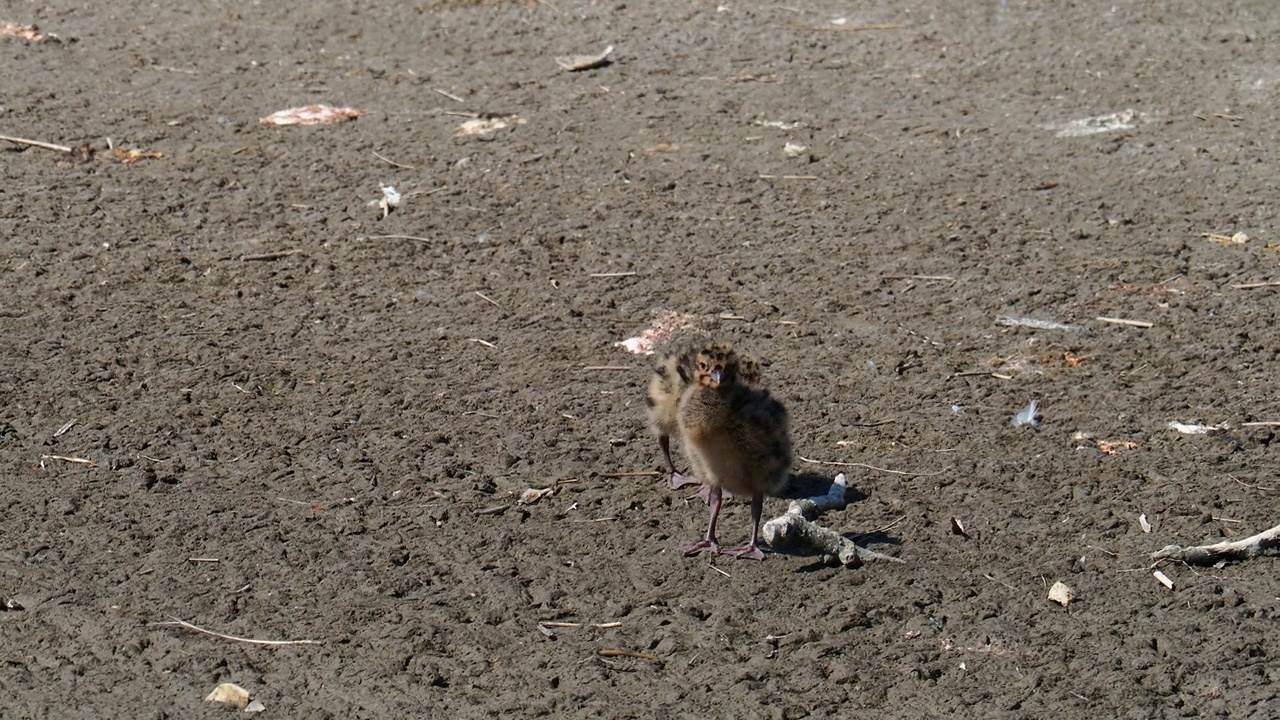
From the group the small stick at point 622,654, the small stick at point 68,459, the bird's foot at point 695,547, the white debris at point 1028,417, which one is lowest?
the white debris at point 1028,417

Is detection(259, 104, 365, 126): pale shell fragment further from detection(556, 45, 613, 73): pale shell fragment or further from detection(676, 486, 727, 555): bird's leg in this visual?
detection(676, 486, 727, 555): bird's leg

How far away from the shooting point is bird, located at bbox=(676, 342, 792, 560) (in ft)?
17.7

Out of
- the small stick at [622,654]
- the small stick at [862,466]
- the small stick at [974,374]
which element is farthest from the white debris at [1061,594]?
the small stick at [974,374]

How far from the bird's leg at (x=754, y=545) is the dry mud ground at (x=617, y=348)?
0.05m

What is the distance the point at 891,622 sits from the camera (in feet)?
16.5

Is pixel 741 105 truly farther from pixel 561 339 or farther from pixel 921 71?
pixel 561 339

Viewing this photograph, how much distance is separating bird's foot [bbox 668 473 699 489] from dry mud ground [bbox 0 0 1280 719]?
85 millimetres

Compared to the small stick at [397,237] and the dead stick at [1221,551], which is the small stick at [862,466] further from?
the small stick at [397,237]

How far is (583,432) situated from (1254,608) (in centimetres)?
269

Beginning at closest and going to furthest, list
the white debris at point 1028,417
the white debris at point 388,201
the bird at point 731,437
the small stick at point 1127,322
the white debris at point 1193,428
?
1. the bird at point 731,437
2. the white debris at point 1193,428
3. the white debris at point 1028,417
4. the small stick at point 1127,322
5. the white debris at point 388,201

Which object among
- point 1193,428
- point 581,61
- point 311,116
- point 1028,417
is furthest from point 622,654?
point 581,61

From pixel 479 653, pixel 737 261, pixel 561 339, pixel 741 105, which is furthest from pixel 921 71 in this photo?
pixel 479 653

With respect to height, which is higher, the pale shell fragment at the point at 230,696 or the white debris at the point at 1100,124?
the pale shell fragment at the point at 230,696

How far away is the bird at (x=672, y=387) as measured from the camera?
5.70m
